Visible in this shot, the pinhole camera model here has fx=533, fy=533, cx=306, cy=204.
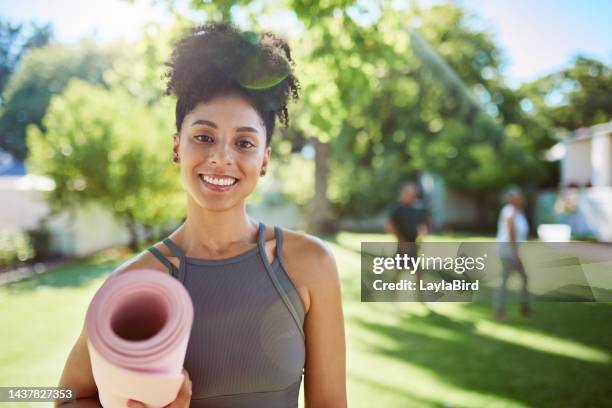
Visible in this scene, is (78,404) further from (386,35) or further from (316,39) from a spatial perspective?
(386,35)

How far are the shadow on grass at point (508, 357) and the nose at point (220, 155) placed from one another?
3.80m

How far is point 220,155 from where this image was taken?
1.23m

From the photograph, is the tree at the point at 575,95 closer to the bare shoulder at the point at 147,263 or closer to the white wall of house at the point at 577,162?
the white wall of house at the point at 577,162

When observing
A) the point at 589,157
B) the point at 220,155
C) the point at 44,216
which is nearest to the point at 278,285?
the point at 220,155

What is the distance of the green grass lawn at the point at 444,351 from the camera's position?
14.1 feet

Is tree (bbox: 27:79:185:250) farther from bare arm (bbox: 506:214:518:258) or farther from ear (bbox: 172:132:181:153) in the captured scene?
ear (bbox: 172:132:181:153)

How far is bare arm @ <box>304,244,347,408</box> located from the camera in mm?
1347

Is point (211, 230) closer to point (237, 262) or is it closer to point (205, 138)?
point (237, 262)

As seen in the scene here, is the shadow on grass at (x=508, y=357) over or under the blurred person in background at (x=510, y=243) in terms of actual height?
under

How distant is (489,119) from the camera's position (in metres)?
20.2

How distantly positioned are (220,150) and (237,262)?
0.27 metres

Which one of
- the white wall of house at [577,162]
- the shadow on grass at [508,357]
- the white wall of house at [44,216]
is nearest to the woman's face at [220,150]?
the shadow on grass at [508,357]

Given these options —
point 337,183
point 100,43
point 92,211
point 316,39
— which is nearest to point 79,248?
point 92,211

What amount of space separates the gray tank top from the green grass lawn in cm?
303
